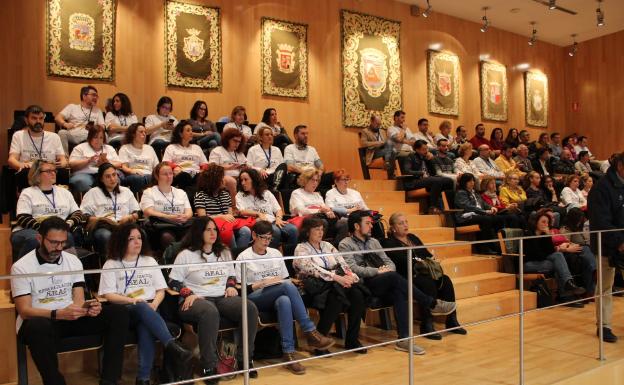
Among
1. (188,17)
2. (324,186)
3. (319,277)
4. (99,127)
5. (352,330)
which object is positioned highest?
(188,17)

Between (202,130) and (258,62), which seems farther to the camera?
(258,62)

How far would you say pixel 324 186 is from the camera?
609 cm

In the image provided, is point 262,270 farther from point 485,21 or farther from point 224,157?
point 485,21

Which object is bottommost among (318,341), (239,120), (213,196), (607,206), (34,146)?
(318,341)

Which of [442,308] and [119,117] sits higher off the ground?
[119,117]

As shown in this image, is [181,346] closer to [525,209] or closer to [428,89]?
[525,209]

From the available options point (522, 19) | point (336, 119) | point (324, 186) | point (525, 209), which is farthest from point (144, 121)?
point (522, 19)

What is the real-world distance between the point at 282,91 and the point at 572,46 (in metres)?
6.67

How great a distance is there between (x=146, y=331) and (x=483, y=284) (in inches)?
136

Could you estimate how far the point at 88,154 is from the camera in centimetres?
502

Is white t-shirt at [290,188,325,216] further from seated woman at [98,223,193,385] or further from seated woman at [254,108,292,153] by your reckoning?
seated woman at [98,223,193,385]

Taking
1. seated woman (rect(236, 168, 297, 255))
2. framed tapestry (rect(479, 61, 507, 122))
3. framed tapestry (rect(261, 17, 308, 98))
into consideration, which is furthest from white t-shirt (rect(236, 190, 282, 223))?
framed tapestry (rect(479, 61, 507, 122))

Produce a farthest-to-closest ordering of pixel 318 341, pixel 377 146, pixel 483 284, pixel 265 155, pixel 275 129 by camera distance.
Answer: pixel 377 146, pixel 275 129, pixel 265 155, pixel 483 284, pixel 318 341

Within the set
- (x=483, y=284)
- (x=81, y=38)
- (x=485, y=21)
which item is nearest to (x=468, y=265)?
(x=483, y=284)
